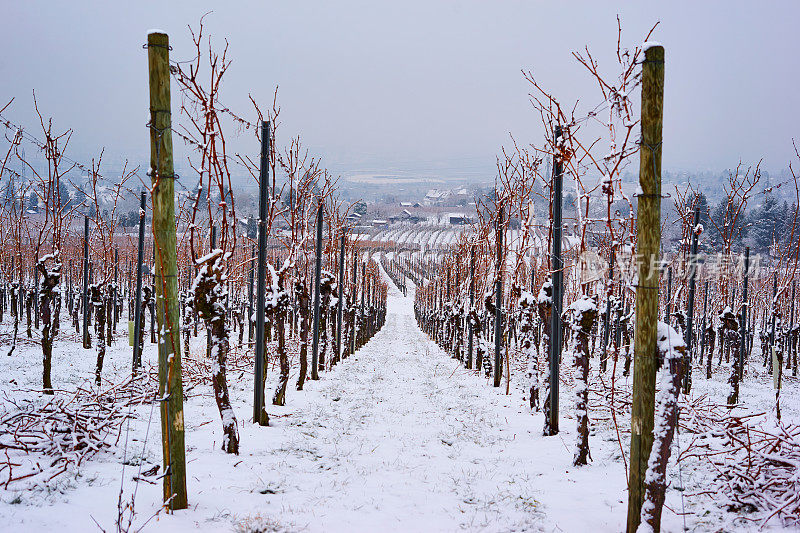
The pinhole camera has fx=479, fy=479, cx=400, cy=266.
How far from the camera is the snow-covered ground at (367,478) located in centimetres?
362

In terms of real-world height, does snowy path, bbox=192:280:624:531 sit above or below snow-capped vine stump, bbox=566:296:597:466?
below

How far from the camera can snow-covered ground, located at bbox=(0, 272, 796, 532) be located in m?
3.62

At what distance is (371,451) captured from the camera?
5789 millimetres

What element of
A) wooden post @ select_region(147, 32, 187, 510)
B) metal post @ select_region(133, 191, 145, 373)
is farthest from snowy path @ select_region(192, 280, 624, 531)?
metal post @ select_region(133, 191, 145, 373)

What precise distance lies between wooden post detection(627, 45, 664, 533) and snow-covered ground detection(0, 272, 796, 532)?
0.95m

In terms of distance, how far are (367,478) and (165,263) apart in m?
2.85

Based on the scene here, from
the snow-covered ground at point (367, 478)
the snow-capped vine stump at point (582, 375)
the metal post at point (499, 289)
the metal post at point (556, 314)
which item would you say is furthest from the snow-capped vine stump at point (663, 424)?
the metal post at point (499, 289)

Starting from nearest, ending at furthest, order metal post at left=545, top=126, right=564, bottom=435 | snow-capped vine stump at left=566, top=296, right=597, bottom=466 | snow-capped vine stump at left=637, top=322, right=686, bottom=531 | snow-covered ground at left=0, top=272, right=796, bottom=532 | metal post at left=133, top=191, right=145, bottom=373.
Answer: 1. snow-capped vine stump at left=637, top=322, right=686, bottom=531
2. snow-covered ground at left=0, top=272, right=796, bottom=532
3. snow-capped vine stump at left=566, top=296, right=597, bottom=466
4. metal post at left=545, top=126, right=564, bottom=435
5. metal post at left=133, top=191, right=145, bottom=373

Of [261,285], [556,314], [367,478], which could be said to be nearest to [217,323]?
[261,285]

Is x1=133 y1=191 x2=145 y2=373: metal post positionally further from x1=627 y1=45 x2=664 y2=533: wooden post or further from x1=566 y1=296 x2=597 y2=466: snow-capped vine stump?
x1=627 y1=45 x2=664 y2=533: wooden post

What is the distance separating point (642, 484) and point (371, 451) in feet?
10.9

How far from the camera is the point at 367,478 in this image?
15.7 ft

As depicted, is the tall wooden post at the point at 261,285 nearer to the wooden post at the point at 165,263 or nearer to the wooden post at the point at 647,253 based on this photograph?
the wooden post at the point at 165,263

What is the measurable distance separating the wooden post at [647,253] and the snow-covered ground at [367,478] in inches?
37.3
